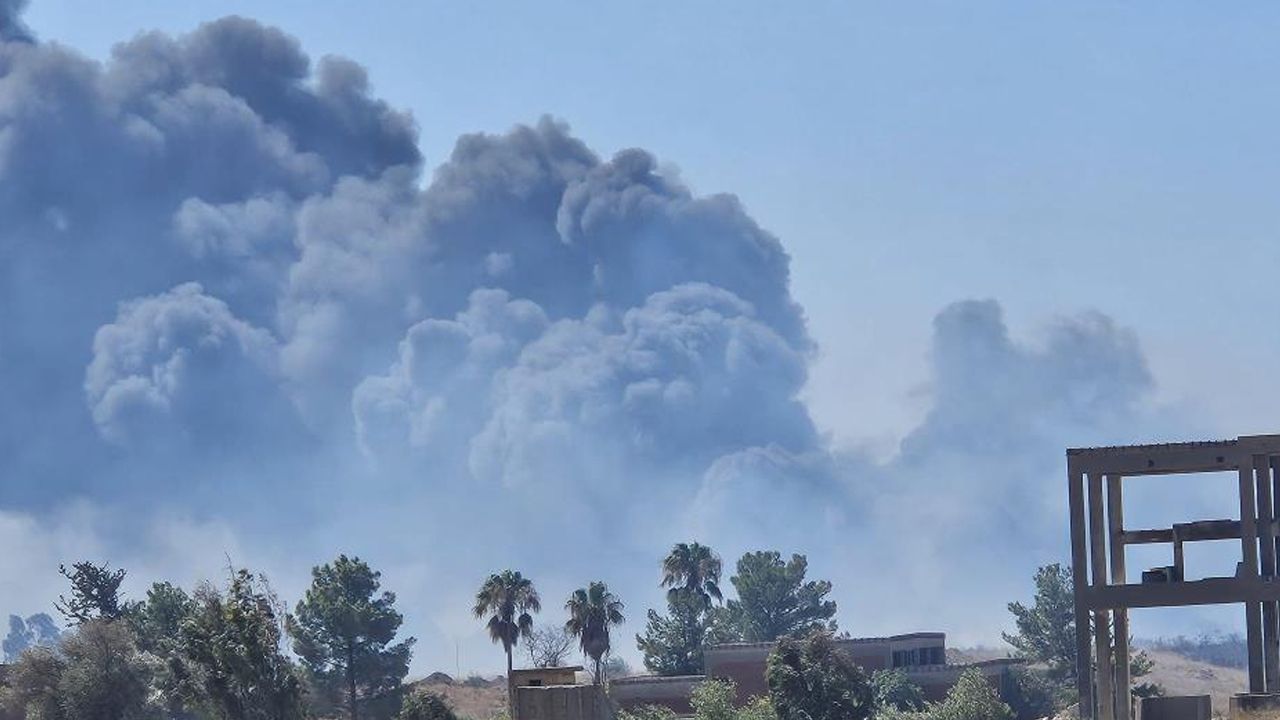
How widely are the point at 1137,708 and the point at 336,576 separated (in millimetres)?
79320

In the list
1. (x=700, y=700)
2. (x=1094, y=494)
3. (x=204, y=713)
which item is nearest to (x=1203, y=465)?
(x=1094, y=494)

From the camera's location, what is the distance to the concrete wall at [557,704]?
52219 mm

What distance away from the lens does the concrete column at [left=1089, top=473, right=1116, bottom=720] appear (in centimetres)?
6838

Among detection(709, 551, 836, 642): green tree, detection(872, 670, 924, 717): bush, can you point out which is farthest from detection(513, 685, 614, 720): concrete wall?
detection(709, 551, 836, 642): green tree

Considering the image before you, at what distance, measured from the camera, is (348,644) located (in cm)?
13112

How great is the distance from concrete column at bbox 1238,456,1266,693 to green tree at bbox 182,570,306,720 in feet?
127

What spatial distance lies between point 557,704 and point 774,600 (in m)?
115

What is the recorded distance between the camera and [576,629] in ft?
443

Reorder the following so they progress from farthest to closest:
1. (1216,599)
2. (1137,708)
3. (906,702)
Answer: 1. (906,702)
2. (1216,599)
3. (1137,708)

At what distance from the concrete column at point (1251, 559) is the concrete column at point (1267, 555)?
0.18m

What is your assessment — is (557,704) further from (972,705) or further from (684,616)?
(684,616)

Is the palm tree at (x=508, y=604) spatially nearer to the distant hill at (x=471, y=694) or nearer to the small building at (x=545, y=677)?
the distant hill at (x=471, y=694)

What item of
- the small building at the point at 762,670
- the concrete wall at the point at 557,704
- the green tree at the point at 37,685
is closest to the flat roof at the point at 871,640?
the small building at the point at 762,670

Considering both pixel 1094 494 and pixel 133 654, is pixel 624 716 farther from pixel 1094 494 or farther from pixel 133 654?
pixel 1094 494
